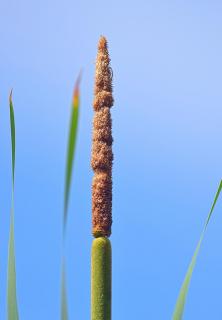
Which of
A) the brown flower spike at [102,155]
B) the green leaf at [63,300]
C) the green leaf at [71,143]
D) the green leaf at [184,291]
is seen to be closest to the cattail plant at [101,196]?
the brown flower spike at [102,155]

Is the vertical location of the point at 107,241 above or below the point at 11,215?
below

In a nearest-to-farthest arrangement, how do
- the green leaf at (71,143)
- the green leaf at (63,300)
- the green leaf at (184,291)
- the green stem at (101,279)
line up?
the green leaf at (71,143)
the green leaf at (63,300)
the green leaf at (184,291)
the green stem at (101,279)

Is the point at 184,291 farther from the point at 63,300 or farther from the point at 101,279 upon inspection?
the point at 63,300

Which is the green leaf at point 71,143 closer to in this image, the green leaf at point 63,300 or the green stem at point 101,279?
the green leaf at point 63,300

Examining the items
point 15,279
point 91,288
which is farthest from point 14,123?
point 91,288

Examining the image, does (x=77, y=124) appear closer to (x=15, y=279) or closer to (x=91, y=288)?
(x=15, y=279)

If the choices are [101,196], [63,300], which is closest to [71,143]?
[63,300]

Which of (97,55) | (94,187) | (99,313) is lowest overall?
(99,313)
